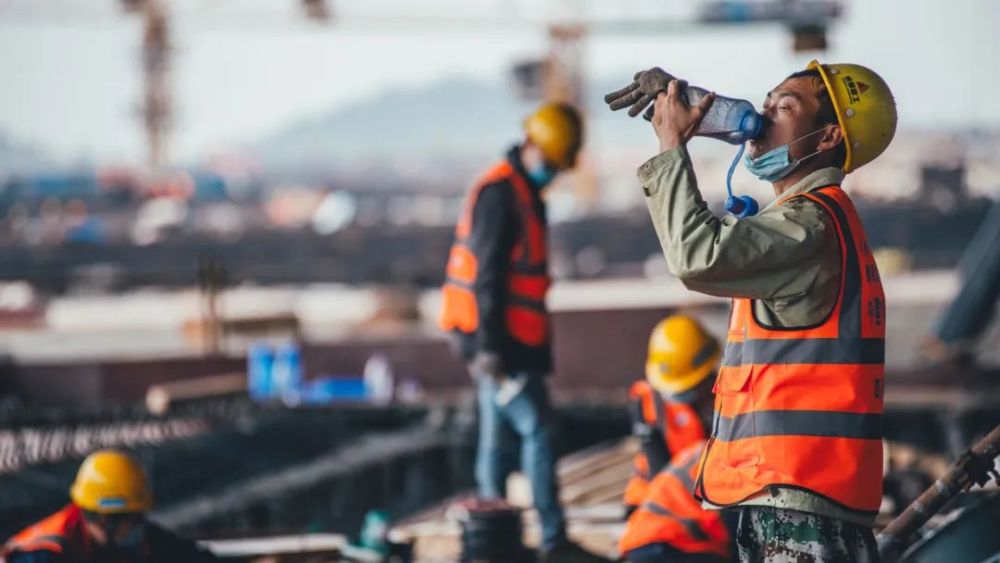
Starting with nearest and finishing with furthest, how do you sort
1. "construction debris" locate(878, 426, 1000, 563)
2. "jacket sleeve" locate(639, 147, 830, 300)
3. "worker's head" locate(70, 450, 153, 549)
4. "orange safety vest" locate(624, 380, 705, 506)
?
"jacket sleeve" locate(639, 147, 830, 300), "construction debris" locate(878, 426, 1000, 563), "worker's head" locate(70, 450, 153, 549), "orange safety vest" locate(624, 380, 705, 506)

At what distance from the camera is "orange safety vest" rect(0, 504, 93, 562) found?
578 cm

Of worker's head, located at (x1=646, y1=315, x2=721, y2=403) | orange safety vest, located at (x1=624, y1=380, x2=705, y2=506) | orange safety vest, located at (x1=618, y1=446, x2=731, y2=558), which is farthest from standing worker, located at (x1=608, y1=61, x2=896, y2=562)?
worker's head, located at (x1=646, y1=315, x2=721, y2=403)

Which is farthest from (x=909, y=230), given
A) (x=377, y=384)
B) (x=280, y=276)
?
(x=377, y=384)

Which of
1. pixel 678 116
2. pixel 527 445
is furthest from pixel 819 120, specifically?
pixel 527 445

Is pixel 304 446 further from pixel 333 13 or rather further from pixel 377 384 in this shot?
pixel 333 13

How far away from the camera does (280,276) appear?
40688mm

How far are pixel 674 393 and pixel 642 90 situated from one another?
3124 millimetres

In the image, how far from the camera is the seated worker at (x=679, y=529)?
17.8 feet

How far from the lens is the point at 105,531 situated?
6176 mm

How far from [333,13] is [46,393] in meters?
70.1

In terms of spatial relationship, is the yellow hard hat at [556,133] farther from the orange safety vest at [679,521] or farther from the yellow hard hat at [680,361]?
the orange safety vest at [679,521]

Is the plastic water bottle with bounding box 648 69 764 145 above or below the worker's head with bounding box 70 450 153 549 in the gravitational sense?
above

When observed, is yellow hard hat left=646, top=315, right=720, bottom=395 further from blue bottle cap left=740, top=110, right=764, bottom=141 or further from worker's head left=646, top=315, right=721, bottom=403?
blue bottle cap left=740, top=110, right=764, bottom=141

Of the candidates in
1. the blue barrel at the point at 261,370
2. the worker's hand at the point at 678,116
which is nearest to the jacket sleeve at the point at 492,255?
the worker's hand at the point at 678,116
